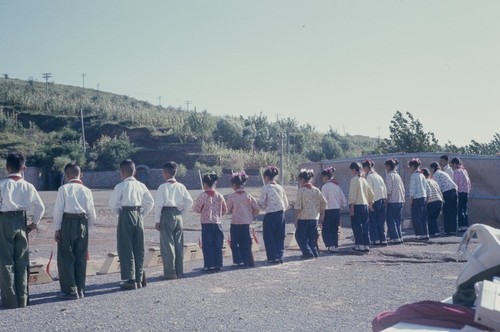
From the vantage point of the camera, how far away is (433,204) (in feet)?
49.0

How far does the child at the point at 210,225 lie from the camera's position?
10430mm

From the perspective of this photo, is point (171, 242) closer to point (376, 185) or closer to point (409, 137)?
point (376, 185)

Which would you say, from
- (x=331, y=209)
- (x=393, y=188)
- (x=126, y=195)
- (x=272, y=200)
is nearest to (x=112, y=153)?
(x=393, y=188)

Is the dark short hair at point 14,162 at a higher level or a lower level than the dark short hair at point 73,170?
higher

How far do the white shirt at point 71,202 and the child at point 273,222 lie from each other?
384cm

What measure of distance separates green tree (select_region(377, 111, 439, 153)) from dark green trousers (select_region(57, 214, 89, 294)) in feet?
59.0

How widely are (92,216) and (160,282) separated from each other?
5.61 ft

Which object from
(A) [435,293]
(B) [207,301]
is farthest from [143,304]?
(A) [435,293]

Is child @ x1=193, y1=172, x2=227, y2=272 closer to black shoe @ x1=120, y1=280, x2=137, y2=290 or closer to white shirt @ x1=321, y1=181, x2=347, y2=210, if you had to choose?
black shoe @ x1=120, y1=280, x2=137, y2=290

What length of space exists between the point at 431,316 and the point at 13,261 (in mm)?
6073

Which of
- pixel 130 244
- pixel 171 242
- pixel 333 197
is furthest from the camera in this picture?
pixel 333 197

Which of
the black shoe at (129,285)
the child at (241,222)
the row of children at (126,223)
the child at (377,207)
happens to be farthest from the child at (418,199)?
the black shoe at (129,285)

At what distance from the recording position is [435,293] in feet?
26.8

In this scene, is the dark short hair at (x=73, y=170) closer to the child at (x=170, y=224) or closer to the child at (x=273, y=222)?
the child at (x=170, y=224)
